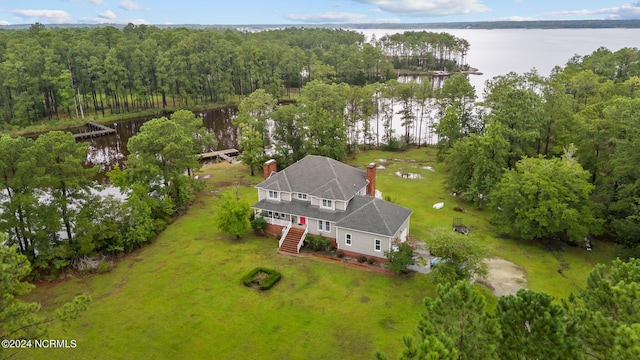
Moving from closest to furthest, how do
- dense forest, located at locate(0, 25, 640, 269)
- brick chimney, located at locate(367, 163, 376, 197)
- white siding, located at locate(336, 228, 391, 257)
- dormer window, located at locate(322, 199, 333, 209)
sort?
dense forest, located at locate(0, 25, 640, 269)
white siding, located at locate(336, 228, 391, 257)
dormer window, located at locate(322, 199, 333, 209)
brick chimney, located at locate(367, 163, 376, 197)

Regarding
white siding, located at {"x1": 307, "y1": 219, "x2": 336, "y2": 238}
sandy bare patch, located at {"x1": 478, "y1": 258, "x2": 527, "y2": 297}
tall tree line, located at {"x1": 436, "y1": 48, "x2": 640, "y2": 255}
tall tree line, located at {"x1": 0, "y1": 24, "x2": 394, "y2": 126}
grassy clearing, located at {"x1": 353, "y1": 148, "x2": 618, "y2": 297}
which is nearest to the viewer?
sandy bare patch, located at {"x1": 478, "y1": 258, "x2": 527, "y2": 297}

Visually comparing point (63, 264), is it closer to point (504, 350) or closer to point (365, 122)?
point (504, 350)

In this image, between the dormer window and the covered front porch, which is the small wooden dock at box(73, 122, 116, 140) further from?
the dormer window

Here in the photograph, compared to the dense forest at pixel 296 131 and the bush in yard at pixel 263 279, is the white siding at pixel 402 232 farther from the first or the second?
the bush in yard at pixel 263 279

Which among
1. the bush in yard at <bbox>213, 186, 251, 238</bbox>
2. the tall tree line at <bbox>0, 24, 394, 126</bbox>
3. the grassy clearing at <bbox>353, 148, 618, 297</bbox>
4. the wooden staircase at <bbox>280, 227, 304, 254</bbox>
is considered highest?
the tall tree line at <bbox>0, 24, 394, 126</bbox>

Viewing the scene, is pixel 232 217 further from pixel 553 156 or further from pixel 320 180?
pixel 553 156

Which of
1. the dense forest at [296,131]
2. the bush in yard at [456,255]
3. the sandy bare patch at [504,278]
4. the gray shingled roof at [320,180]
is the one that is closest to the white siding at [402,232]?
the gray shingled roof at [320,180]

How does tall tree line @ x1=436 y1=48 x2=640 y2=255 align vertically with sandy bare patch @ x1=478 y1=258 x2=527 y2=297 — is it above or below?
above

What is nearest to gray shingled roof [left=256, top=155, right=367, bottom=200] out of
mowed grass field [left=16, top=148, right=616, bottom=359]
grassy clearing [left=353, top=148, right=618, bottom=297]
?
mowed grass field [left=16, top=148, right=616, bottom=359]
